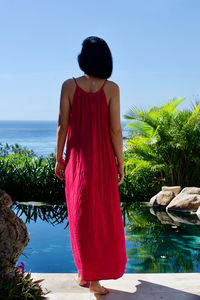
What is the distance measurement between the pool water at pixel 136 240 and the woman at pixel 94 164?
996mm

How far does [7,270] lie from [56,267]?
1.44 metres

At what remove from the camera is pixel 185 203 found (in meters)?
6.40

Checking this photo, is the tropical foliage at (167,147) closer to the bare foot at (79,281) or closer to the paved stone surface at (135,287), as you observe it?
the paved stone surface at (135,287)

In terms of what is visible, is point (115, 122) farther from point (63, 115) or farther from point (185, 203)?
point (185, 203)

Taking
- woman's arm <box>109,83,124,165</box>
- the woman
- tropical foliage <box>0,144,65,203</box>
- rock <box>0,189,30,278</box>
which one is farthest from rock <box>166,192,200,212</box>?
rock <box>0,189,30,278</box>

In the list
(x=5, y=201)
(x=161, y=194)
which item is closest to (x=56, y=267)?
(x=5, y=201)

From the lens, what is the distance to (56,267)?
4.05 m

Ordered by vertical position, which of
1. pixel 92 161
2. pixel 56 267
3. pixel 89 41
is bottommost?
pixel 56 267

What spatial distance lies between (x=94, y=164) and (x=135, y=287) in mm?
1067

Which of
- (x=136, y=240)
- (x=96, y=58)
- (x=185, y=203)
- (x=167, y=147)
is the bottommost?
(x=136, y=240)

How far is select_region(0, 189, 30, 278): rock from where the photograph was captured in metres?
2.68

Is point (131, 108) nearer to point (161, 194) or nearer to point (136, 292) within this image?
point (161, 194)

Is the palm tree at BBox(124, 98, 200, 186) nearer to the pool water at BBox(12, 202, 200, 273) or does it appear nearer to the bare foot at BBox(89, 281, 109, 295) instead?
the pool water at BBox(12, 202, 200, 273)

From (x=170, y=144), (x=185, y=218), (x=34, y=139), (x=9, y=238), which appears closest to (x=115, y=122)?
(x=9, y=238)
